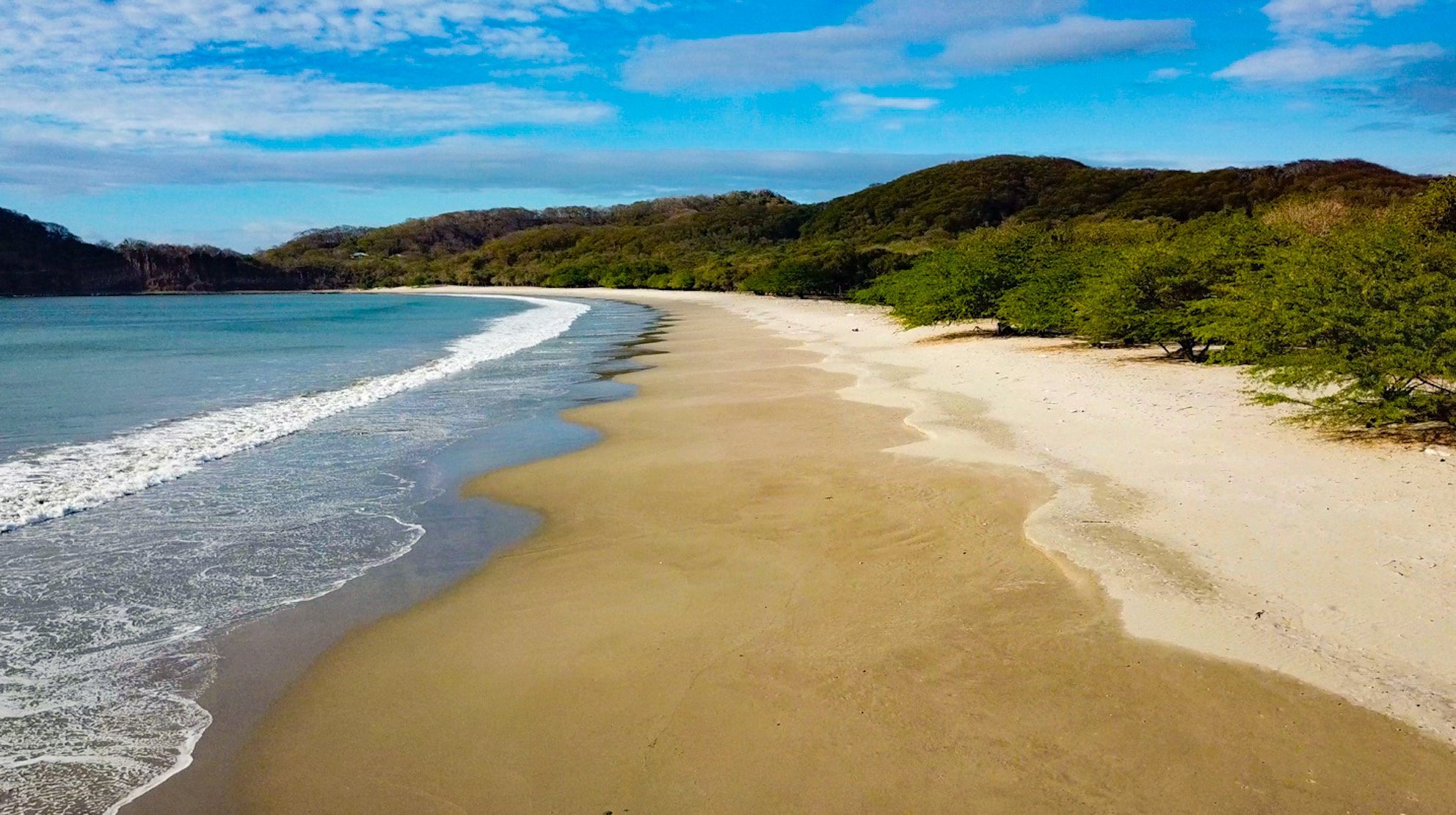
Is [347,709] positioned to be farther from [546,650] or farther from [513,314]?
[513,314]

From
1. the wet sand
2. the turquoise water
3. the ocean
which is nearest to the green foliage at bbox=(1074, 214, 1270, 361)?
the ocean

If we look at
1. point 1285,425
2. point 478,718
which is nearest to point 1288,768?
point 478,718

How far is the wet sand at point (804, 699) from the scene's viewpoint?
12.7 ft

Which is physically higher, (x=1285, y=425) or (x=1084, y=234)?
(x=1084, y=234)

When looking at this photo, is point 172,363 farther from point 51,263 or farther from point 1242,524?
point 51,263

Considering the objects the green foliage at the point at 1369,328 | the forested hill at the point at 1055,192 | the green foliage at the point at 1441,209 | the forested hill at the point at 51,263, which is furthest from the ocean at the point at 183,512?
the forested hill at the point at 51,263

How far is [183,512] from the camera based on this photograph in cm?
861

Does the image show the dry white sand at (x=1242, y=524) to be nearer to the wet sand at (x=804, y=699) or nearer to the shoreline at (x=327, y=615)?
the wet sand at (x=804, y=699)

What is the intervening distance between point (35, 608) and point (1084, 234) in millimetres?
30184

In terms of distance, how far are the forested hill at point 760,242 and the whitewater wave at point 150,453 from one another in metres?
44.5

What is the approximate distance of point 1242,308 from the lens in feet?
40.3

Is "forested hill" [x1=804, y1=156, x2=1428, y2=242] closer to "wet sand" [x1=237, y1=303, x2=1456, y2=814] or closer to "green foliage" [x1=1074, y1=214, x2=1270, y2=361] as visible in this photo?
"green foliage" [x1=1074, y1=214, x2=1270, y2=361]

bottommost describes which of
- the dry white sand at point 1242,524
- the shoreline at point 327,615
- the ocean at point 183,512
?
the shoreline at point 327,615

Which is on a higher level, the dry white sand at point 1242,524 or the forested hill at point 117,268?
the forested hill at point 117,268
